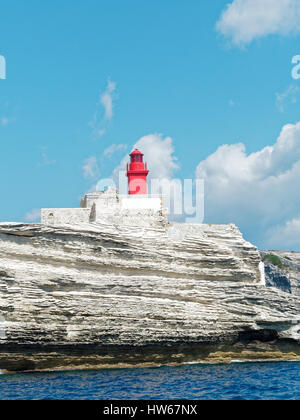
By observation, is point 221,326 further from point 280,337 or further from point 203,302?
point 280,337

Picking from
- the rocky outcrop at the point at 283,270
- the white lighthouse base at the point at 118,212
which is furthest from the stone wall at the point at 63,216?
the rocky outcrop at the point at 283,270

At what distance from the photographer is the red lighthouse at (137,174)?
125 ft

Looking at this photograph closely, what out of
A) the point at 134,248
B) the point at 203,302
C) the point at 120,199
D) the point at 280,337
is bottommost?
the point at 280,337

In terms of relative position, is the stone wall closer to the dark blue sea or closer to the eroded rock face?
the eroded rock face

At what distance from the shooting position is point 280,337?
29.9m

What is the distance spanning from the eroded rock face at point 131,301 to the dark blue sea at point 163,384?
1529 mm

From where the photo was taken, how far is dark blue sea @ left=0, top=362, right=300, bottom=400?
18141 mm

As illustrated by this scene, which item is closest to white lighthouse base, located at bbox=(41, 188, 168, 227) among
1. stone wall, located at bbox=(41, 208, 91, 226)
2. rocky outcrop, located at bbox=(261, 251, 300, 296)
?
stone wall, located at bbox=(41, 208, 91, 226)

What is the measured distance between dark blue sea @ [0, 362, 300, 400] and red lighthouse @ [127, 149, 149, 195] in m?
15.3

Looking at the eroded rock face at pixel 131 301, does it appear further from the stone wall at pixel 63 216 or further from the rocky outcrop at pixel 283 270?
the rocky outcrop at pixel 283 270

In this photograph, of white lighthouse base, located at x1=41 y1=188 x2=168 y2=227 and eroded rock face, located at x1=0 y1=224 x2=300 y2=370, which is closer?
eroded rock face, located at x1=0 y1=224 x2=300 y2=370

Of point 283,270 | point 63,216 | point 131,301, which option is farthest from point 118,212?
point 283,270
